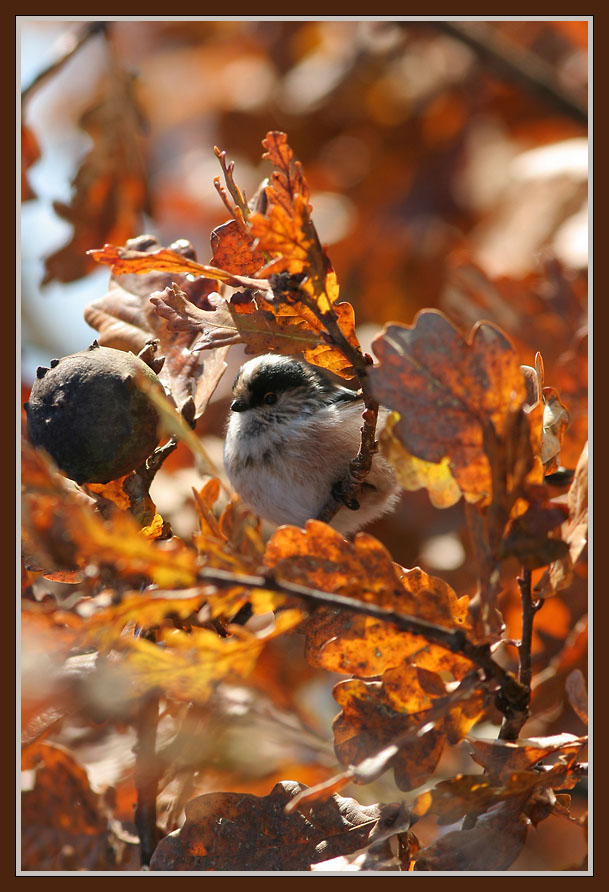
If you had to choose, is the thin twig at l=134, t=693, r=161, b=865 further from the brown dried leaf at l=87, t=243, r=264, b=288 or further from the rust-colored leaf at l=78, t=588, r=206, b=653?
the brown dried leaf at l=87, t=243, r=264, b=288

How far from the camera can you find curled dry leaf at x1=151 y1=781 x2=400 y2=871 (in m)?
1.03

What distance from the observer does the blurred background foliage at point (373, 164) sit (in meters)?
1.77

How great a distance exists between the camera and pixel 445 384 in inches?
32.6

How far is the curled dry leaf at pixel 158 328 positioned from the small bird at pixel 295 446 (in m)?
0.57

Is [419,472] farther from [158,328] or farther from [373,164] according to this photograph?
[373,164]

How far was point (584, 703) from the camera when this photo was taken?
1.05 metres

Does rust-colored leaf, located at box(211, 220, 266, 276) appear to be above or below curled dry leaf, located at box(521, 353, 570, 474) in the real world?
above

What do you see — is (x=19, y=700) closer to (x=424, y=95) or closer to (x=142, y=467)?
(x=142, y=467)

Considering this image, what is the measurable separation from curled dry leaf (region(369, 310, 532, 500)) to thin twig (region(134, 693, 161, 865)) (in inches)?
23.7

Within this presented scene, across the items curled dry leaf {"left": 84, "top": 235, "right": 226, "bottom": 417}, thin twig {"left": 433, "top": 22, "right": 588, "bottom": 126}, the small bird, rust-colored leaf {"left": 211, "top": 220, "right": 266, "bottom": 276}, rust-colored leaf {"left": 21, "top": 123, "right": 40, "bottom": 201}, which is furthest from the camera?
thin twig {"left": 433, "top": 22, "right": 588, "bottom": 126}

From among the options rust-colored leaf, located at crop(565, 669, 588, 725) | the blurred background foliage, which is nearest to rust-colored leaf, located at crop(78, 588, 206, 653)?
rust-colored leaf, located at crop(565, 669, 588, 725)

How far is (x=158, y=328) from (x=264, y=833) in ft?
2.49

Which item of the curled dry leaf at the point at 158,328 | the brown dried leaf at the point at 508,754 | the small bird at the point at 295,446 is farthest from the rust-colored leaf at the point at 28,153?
the brown dried leaf at the point at 508,754

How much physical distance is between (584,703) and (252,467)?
1.08 metres
